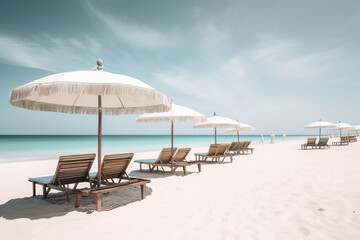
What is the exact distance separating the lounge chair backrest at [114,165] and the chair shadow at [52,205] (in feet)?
1.46

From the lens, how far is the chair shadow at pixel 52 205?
10.5ft

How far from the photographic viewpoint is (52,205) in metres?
3.64

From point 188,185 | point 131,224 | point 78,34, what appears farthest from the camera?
point 78,34

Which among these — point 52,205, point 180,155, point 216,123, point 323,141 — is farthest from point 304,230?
point 323,141

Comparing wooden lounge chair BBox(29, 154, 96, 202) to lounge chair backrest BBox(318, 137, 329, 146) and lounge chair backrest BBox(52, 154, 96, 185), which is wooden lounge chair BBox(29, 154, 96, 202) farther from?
lounge chair backrest BBox(318, 137, 329, 146)

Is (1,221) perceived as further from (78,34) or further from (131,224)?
(78,34)

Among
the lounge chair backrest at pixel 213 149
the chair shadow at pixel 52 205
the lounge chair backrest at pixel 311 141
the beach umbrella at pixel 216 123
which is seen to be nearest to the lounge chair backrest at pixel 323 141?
the lounge chair backrest at pixel 311 141

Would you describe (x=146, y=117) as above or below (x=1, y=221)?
above

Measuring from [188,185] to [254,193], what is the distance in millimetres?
1487

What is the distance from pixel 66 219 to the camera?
2.98 metres

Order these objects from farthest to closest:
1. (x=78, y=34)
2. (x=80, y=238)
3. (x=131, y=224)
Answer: (x=78, y=34) → (x=131, y=224) → (x=80, y=238)

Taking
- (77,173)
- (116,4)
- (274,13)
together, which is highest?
(116,4)

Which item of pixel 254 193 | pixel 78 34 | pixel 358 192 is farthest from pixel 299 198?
pixel 78 34

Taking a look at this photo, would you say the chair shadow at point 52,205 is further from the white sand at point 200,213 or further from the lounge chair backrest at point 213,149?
the lounge chair backrest at point 213,149
